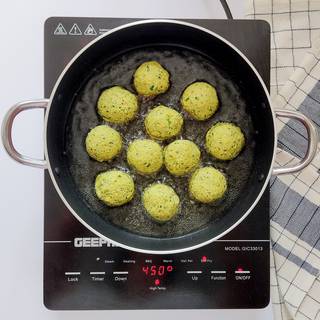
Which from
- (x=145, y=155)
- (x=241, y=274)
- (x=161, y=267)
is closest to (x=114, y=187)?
(x=145, y=155)

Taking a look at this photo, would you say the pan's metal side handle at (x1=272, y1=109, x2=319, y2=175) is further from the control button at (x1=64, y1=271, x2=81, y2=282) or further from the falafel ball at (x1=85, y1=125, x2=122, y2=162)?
the control button at (x1=64, y1=271, x2=81, y2=282)

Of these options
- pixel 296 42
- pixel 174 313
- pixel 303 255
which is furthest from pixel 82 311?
pixel 296 42

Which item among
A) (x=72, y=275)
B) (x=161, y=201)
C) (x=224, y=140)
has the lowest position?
(x=72, y=275)

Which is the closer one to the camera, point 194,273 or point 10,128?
point 10,128

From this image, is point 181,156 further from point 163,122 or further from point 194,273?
point 194,273

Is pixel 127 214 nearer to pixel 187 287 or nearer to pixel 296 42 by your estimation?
pixel 187 287

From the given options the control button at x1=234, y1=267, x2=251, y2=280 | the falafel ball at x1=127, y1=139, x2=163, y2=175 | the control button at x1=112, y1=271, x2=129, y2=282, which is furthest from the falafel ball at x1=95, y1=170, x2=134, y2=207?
the control button at x1=234, y1=267, x2=251, y2=280

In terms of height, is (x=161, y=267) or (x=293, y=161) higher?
(x=293, y=161)
